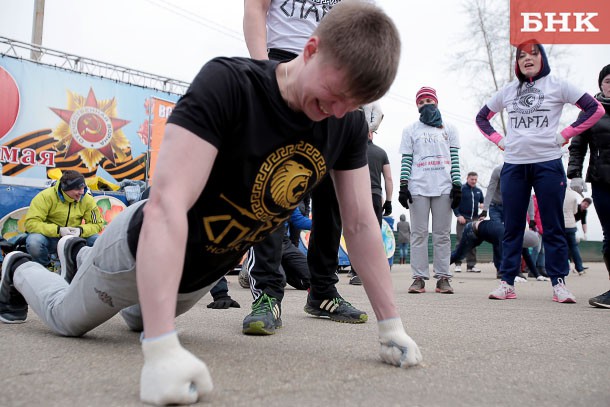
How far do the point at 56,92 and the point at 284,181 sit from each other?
11.7 meters

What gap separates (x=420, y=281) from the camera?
581 cm

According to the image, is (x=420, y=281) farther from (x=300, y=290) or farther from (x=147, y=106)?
(x=147, y=106)

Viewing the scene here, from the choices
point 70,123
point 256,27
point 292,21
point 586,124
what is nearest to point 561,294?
point 586,124

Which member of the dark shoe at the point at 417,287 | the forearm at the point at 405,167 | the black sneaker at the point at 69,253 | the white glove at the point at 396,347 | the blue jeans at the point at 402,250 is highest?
the forearm at the point at 405,167

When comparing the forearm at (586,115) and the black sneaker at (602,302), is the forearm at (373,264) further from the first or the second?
the forearm at (586,115)

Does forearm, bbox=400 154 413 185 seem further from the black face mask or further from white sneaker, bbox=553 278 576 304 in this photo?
white sneaker, bbox=553 278 576 304

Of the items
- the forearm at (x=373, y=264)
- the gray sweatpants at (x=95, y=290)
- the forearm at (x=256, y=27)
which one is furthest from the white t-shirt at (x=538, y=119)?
the gray sweatpants at (x=95, y=290)

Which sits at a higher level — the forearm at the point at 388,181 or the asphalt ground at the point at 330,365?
the forearm at the point at 388,181

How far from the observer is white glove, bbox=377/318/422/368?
1.80 m

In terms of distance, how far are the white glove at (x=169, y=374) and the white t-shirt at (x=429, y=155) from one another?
484 cm

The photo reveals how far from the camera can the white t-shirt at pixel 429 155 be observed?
5.84 meters

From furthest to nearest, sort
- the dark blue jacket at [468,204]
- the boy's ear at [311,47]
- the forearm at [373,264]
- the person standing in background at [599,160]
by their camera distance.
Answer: the dark blue jacket at [468,204] → the person standing in background at [599,160] → the forearm at [373,264] → the boy's ear at [311,47]

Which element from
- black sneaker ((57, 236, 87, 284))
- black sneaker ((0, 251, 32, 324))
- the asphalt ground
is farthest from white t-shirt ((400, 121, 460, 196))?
black sneaker ((0, 251, 32, 324))

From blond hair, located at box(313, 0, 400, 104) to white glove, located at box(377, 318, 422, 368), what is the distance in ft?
2.55
